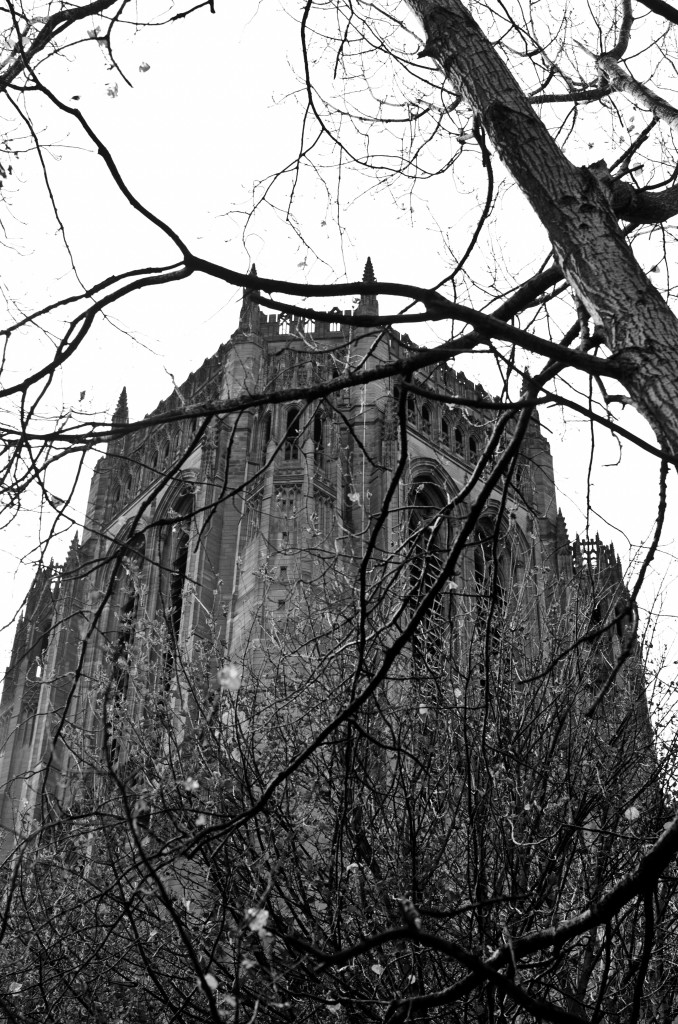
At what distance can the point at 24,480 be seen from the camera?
436 cm

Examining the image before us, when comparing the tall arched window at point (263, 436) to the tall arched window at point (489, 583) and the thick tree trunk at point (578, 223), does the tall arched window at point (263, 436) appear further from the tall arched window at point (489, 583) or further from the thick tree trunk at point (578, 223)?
the thick tree trunk at point (578, 223)

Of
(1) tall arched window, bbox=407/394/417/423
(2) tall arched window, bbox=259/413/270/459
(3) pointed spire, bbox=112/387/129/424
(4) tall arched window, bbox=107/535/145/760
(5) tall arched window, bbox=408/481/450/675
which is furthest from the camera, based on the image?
(3) pointed spire, bbox=112/387/129/424

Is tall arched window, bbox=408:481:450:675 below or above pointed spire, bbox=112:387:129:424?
below

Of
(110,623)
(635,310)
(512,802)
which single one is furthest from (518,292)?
(110,623)

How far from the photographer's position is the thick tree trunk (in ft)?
13.0

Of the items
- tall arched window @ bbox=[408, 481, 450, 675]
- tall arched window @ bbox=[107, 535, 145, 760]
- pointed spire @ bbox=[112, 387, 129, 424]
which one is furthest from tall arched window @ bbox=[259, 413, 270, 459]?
pointed spire @ bbox=[112, 387, 129, 424]

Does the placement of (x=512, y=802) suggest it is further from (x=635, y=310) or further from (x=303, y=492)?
(x=303, y=492)

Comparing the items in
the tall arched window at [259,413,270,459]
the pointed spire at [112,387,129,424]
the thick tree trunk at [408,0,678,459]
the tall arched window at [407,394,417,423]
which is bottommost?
the thick tree trunk at [408,0,678,459]

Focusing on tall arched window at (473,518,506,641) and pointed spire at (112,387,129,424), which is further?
pointed spire at (112,387,129,424)

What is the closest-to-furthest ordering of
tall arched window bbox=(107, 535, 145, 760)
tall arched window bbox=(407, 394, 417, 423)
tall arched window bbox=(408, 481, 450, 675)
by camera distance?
1. tall arched window bbox=(107, 535, 145, 760)
2. tall arched window bbox=(408, 481, 450, 675)
3. tall arched window bbox=(407, 394, 417, 423)

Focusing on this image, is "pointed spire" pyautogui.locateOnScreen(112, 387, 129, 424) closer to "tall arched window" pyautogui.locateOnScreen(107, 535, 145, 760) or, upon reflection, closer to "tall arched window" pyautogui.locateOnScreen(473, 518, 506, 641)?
"tall arched window" pyautogui.locateOnScreen(107, 535, 145, 760)

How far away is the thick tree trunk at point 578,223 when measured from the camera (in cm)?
397

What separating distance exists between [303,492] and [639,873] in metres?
24.7

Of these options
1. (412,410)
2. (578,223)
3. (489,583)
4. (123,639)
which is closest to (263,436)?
(412,410)
